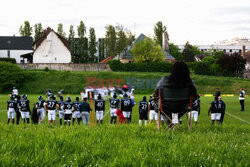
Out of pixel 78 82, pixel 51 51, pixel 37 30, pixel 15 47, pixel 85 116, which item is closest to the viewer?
pixel 85 116

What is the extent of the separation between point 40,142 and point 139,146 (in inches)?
67.7

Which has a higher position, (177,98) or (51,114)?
(177,98)

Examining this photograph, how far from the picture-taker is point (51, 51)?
74.4 meters

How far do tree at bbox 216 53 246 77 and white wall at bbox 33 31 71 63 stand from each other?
126 ft

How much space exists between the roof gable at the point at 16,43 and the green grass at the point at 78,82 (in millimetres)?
35236

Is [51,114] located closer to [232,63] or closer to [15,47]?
[232,63]

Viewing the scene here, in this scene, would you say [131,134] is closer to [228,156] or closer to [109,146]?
[109,146]

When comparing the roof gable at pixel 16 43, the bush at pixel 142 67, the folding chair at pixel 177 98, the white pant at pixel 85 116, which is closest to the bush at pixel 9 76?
A: the bush at pixel 142 67

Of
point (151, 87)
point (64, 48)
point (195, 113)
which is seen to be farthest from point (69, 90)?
point (195, 113)

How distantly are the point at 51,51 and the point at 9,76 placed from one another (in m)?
26.2

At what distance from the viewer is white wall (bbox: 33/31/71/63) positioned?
74000 millimetres

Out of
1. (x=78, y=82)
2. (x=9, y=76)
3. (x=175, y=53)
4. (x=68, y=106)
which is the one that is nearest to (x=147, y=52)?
(x=78, y=82)

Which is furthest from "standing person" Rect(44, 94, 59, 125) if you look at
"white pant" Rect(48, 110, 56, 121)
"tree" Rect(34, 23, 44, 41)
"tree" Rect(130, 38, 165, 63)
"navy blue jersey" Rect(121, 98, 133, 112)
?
"tree" Rect(34, 23, 44, 41)

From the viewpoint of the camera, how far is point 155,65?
60.0 m
